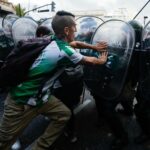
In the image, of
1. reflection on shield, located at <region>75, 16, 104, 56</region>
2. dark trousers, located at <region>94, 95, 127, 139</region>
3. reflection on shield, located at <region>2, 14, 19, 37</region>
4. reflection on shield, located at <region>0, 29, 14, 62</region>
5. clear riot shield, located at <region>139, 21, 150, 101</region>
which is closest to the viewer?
clear riot shield, located at <region>139, 21, 150, 101</region>

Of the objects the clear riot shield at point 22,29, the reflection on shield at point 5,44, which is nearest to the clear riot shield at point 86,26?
the clear riot shield at point 22,29

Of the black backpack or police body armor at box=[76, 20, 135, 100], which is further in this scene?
police body armor at box=[76, 20, 135, 100]

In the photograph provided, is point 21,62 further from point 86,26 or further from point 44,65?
point 86,26

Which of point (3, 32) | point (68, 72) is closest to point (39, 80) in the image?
point (68, 72)

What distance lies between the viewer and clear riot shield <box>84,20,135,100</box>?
14.9ft

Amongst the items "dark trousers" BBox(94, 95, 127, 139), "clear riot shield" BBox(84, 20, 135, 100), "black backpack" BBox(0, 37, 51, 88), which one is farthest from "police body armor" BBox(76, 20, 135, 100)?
"black backpack" BBox(0, 37, 51, 88)

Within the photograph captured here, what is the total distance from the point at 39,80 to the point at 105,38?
1.37 meters

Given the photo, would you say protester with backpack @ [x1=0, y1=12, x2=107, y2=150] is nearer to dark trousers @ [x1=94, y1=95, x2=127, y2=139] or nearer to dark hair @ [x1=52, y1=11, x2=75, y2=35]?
dark hair @ [x1=52, y1=11, x2=75, y2=35]

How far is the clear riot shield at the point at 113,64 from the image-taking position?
4.53 meters

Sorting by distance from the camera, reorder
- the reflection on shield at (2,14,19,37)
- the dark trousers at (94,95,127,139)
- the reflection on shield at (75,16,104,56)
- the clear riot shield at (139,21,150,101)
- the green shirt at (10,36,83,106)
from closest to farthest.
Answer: the green shirt at (10,36,83,106)
the clear riot shield at (139,21,150,101)
the dark trousers at (94,95,127,139)
the reflection on shield at (75,16,104,56)
the reflection on shield at (2,14,19,37)

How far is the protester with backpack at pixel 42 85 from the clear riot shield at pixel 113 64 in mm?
487

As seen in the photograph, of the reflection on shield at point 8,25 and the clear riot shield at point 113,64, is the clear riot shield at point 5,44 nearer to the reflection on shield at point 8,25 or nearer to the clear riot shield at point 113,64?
the reflection on shield at point 8,25

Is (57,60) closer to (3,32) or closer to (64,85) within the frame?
(64,85)

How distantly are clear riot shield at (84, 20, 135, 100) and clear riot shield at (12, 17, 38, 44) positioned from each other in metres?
3.10
